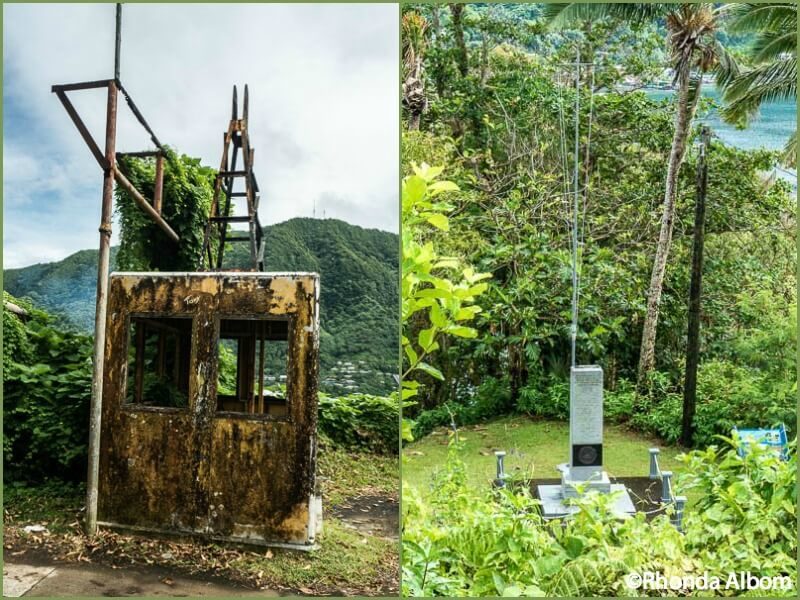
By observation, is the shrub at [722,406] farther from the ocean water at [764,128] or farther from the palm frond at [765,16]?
the palm frond at [765,16]

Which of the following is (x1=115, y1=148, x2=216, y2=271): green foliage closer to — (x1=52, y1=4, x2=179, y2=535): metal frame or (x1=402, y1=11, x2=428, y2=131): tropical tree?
(x1=52, y1=4, x2=179, y2=535): metal frame

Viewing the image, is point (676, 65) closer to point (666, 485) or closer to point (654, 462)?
point (654, 462)

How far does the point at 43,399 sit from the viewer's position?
2.88m

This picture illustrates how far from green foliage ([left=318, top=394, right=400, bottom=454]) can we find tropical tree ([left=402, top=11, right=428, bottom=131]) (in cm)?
Answer: 243

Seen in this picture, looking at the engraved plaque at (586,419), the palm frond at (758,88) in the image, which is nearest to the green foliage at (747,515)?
the engraved plaque at (586,419)

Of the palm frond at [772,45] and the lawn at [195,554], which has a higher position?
the palm frond at [772,45]

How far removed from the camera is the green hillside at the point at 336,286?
291cm

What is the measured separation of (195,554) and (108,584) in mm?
310

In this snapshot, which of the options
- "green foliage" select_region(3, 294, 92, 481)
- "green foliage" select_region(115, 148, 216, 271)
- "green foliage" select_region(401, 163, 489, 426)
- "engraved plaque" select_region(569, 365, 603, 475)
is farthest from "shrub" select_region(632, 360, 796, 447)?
"green foliage" select_region(3, 294, 92, 481)

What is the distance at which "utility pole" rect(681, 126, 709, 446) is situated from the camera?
12.7 ft

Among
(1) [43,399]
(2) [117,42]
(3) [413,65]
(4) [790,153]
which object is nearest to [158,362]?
(1) [43,399]

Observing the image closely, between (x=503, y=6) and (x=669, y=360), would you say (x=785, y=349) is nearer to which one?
(x=669, y=360)

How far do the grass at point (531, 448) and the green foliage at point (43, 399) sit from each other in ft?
4.95

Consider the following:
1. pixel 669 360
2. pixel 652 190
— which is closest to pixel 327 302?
pixel 669 360
